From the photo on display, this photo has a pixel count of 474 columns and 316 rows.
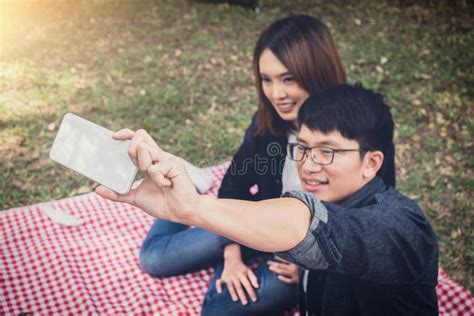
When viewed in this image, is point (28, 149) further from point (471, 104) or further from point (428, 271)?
point (471, 104)

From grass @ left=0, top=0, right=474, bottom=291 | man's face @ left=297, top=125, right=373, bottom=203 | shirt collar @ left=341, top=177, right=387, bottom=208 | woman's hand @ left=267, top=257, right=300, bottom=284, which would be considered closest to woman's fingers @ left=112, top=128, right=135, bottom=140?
man's face @ left=297, top=125, right=373, bottom=203

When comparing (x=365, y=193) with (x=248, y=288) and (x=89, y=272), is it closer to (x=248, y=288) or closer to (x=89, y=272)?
(x=248, y=288)

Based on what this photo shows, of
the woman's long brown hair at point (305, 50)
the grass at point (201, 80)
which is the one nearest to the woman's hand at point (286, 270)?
the woman's long brown hair at point (305, 50)

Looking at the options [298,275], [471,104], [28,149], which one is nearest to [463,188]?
[471,104]

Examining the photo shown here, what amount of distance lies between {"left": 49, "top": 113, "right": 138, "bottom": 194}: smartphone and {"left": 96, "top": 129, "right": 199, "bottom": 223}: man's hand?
4cm

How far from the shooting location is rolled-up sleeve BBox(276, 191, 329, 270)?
157 cm

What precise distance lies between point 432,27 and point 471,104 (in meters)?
2.36

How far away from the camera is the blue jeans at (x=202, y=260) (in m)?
2.87

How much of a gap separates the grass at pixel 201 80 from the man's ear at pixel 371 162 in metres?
1.87

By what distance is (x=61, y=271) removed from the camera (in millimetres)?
3311

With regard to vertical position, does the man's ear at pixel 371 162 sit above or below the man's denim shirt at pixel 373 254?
above

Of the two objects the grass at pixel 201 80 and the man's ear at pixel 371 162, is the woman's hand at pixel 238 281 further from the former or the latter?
the grass at pixel 201 80

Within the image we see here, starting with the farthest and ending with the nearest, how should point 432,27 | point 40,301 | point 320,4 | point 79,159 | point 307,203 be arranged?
point 320,4, point 432,27, point 40,301, point 79,159, point 307,203

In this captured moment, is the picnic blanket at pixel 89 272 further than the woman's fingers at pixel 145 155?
Yes
